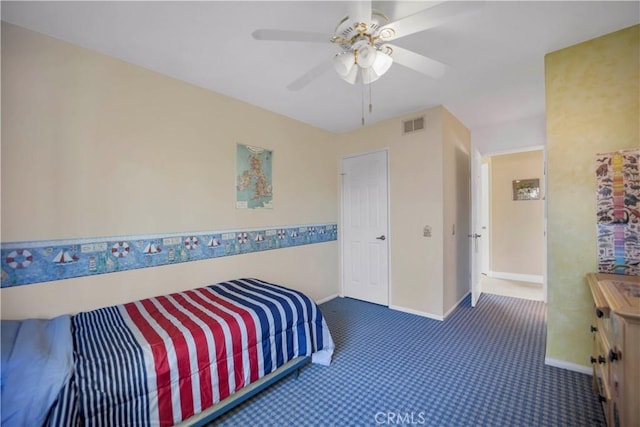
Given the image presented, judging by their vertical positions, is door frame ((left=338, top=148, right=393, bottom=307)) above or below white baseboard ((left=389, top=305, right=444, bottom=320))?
above

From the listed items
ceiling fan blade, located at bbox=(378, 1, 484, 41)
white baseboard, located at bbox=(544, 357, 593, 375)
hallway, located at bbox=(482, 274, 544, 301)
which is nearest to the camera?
ceiling fan blade, located at bbox=(378, 1, 484, 41)

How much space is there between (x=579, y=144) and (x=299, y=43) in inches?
85.0

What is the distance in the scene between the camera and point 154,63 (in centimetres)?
212

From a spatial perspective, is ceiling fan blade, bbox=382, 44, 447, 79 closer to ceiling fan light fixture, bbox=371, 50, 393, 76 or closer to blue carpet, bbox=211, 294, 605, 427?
ceiling fan light fixture, bbox=371, 50, 393, 76

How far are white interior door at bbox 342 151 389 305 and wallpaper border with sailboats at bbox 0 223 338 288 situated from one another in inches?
53.2

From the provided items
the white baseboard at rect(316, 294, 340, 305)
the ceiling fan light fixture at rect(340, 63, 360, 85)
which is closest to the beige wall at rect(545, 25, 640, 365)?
the ceiling fan light fixture at rect(340, 63, 360, 85)

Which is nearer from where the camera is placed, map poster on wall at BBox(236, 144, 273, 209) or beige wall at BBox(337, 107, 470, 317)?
map poster on wall at BBox(236, 144, 273, 209)

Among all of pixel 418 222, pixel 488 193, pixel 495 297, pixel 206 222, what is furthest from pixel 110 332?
pixel 488 193

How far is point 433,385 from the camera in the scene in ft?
6.37

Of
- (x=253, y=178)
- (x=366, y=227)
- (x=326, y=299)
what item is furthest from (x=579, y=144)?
(x=326, y=299)

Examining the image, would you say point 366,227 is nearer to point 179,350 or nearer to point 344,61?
point 344,61

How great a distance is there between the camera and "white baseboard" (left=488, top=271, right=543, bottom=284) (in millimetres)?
4477

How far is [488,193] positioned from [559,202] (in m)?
3.15

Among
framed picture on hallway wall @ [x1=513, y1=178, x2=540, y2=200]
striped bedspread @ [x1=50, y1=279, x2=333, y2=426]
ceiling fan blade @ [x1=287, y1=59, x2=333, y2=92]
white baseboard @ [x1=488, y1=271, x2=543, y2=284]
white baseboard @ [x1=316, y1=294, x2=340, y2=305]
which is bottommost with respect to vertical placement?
white baseboard @ [x1=316, y1=294, x2=340, y2=305]
